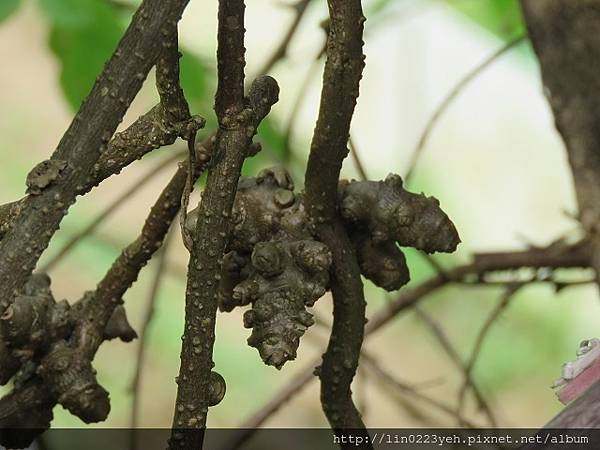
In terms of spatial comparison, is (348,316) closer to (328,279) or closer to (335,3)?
(328,279)

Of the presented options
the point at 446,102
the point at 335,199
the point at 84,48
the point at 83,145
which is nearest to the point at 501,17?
the point at 446,102

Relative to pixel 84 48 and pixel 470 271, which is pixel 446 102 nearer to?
pixel 470 271

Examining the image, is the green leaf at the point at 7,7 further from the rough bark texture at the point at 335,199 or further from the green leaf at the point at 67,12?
the rough bark texture at the point at 335,199

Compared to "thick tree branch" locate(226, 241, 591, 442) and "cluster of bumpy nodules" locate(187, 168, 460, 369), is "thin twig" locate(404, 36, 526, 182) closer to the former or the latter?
"thick tree branch" locate(226, 241, 591, 442)

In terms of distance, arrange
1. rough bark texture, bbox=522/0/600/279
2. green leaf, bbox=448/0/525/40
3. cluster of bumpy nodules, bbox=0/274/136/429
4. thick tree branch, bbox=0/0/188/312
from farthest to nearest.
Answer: green leaf, bbox=448/0/525/40, rough bark texture, bbox=522/0/600/279, cluster of bumpy nodules, bbox=0/274/136/429, thick tree branch, bbox=0/0/188/312

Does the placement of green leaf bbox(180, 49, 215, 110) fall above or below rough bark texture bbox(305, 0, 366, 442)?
above

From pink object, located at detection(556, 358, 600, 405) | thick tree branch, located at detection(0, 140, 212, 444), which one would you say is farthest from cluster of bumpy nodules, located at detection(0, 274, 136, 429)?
pink object, located at detection(556, 358, 600, 405)
